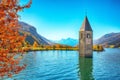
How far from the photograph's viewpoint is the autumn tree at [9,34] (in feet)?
40.6

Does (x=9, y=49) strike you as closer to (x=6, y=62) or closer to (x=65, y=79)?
(x=6, y=62)

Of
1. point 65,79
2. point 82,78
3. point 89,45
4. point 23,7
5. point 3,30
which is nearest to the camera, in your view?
point 3,30

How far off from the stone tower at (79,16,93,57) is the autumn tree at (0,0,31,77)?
84.8 metres

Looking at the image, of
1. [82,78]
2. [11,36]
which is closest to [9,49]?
[11,36]

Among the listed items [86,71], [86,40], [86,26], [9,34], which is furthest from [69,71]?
[86,26]

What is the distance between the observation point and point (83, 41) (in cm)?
9944

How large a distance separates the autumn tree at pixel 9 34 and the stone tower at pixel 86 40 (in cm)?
8482

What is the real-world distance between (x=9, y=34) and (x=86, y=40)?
288ft

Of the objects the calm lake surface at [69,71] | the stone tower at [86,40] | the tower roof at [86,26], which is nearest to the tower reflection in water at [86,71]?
the calm lake surface at [69,71]

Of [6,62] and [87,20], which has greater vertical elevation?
[87,20]

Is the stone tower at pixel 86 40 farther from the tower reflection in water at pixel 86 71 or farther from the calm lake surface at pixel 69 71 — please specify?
the tower reflection in water at pixel 86 71

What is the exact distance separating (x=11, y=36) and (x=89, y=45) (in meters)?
87.9

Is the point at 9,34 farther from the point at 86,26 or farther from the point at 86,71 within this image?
the point at 86,26

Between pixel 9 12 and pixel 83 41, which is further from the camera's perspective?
pixel 83 41
